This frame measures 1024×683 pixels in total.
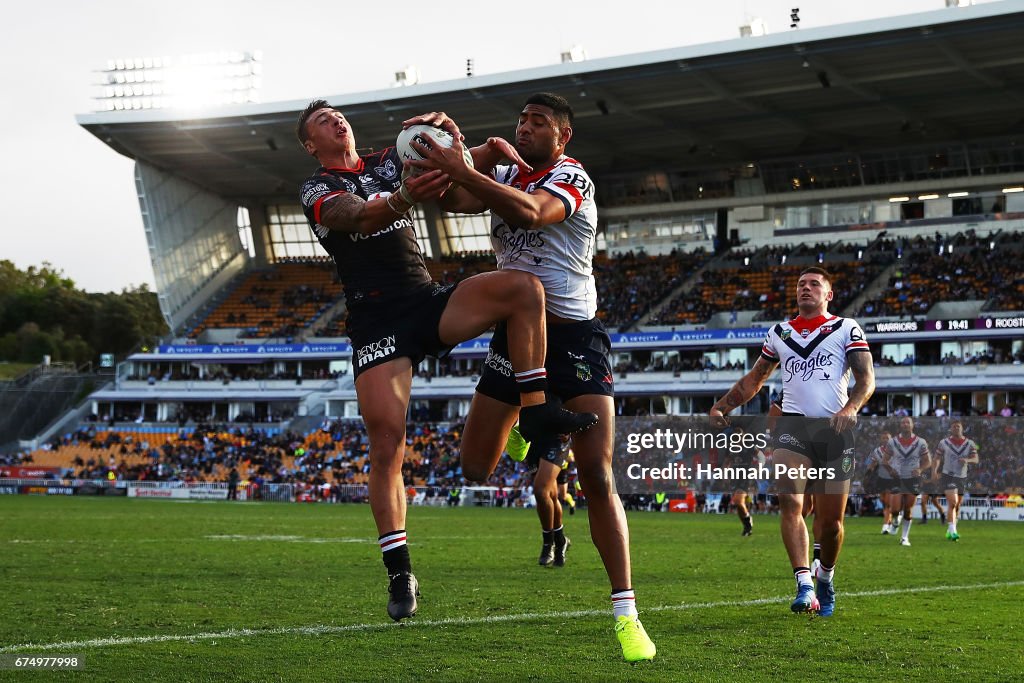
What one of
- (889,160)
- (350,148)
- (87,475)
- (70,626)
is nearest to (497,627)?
(70,626)

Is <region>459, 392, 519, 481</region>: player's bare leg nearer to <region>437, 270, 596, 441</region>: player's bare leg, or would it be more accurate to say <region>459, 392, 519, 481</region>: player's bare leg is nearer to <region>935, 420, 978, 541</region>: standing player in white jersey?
<region>437, 270, 596, 441</region>: player's bare leg

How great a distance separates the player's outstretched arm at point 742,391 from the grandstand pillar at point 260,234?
67.4m

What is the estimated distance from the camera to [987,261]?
52875mm

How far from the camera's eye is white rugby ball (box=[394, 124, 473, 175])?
6.10m

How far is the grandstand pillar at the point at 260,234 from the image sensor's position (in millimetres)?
75000

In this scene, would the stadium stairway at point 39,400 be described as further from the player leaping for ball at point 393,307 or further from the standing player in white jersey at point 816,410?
the player leaping for ball at point 393,307

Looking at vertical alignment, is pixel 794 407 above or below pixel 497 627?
above

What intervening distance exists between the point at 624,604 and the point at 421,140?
2725mm

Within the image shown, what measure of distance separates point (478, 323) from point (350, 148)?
1466mm

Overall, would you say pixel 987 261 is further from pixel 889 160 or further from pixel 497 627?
pixel 497 627

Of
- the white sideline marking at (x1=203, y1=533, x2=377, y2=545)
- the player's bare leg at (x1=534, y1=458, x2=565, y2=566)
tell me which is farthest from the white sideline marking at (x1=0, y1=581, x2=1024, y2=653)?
the white sideline marking at (x1=203, y1=533, x2=377, y2=545)

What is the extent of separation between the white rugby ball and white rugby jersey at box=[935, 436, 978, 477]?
17868 millimetres

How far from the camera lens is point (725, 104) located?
170 ft

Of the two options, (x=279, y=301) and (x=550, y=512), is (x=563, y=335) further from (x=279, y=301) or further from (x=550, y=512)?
(x=279, y=301)
